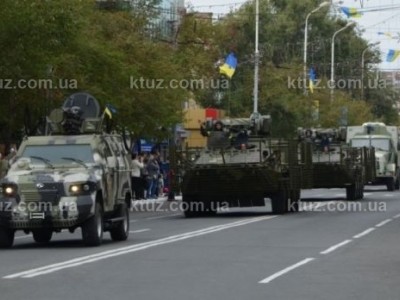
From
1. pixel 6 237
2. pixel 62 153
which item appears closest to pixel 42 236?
pixel 6 237

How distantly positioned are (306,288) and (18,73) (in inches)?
714

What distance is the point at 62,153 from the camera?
22.3 m

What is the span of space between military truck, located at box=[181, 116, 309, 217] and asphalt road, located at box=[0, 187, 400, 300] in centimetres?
332

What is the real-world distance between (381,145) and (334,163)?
Result: 15727 millimetres

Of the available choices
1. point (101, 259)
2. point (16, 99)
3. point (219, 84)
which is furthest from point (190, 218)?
point (219, 84)

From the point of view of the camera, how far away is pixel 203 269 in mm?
17281

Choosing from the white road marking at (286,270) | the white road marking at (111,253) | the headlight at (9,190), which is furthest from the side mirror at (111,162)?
the white road marking at (286,270)

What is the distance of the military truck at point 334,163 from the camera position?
43281 millimetres

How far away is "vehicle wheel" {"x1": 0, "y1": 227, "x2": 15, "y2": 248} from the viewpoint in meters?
21.6

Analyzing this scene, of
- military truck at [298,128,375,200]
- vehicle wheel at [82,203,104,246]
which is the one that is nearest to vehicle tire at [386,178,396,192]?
military truck at [298,128,375,200]

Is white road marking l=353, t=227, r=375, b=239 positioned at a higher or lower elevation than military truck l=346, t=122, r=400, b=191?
lower

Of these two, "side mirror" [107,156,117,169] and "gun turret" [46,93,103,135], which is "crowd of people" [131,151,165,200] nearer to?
"gun turret" [46,93,103,135]

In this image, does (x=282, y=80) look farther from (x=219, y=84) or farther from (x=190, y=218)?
(x=190, y=218)

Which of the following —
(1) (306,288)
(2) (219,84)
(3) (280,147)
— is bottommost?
(1) (306,288)
